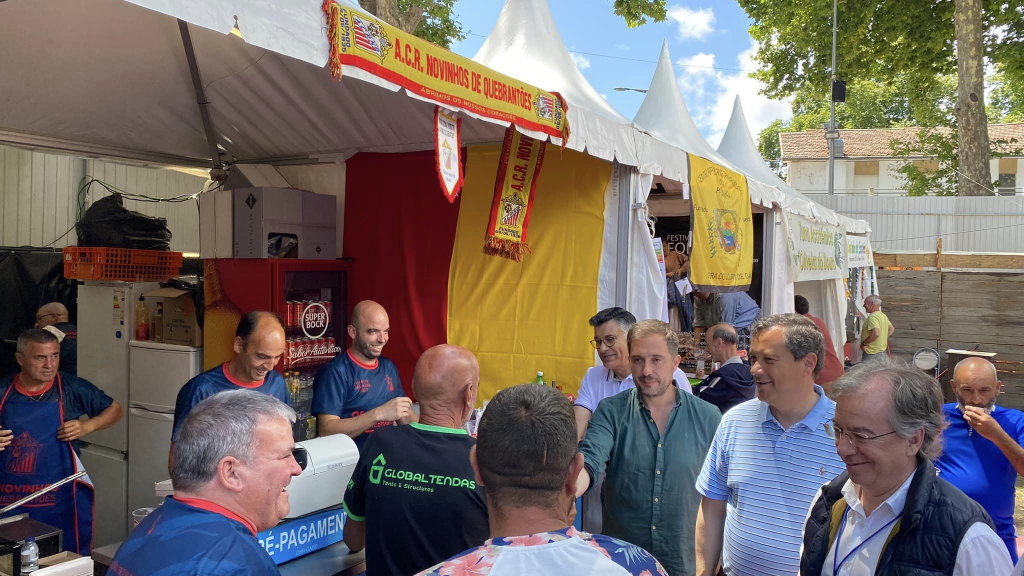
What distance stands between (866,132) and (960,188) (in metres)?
23.0

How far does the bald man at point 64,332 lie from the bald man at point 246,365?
3263 millimetres

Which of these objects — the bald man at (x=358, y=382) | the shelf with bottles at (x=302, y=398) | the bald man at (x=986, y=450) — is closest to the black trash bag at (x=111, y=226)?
the shelf with bottles at (x=302, y=398)

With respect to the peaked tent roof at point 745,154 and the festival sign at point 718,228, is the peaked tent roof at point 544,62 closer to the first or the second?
the festival sign at point 718,228

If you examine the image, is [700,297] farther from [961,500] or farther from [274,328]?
[961,500]

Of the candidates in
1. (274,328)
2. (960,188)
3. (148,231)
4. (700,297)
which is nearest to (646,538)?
(274,328)

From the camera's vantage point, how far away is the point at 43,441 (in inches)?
144

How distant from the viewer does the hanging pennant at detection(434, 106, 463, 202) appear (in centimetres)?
327

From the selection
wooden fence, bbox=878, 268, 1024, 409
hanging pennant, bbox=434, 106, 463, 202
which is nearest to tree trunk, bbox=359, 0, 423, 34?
hanging pennant, bbox=434, 106, 463, 202

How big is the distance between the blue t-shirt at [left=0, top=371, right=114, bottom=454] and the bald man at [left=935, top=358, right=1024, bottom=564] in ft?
14.8

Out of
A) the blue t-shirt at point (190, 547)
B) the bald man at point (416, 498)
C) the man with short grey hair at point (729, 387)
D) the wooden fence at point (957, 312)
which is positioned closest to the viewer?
the blue t-shirt at point (190, 547)

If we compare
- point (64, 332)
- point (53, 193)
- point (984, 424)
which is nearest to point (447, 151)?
point (984, 424)

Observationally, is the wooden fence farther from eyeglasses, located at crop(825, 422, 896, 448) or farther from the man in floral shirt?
the man in floral shirt

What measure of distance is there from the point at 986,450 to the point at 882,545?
7.41ft

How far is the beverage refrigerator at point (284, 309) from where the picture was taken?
4.84 meters
